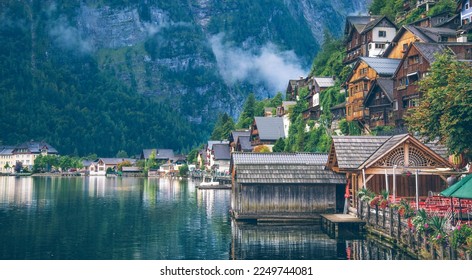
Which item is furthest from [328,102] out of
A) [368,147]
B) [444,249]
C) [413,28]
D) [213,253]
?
[444,249]

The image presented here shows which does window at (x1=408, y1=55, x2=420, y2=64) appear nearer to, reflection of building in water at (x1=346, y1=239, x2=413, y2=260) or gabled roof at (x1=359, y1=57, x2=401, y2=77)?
gabled roof at (x1=359, y1=57, x2=401, y2=77)

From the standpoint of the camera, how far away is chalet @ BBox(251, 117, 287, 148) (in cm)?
11512

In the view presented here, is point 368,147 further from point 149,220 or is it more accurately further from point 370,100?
point 370,100

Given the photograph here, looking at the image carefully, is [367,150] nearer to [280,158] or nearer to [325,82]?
[280,158]

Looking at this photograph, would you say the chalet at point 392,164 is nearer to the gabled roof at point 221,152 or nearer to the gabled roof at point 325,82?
the gabled roof at point 325,82

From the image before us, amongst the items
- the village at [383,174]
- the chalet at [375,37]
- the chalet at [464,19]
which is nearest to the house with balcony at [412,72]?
the village at [383,174]

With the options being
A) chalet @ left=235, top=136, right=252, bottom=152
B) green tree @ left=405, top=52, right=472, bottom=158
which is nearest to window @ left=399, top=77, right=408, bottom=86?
green tree @ left=405, top=52, right=472, bottom=158

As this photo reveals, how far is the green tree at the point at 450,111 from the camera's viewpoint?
3238cm

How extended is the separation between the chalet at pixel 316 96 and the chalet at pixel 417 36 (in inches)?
664

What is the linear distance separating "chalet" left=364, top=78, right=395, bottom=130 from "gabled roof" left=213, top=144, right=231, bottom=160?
3056 inches

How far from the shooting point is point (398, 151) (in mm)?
42156

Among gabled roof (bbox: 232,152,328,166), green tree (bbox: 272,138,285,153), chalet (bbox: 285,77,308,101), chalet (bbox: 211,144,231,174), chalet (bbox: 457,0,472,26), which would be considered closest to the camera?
gabled roof (bbox: 232,152,328,166)

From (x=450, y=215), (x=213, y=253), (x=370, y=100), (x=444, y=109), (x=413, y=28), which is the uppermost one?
(x=413, y=28)
